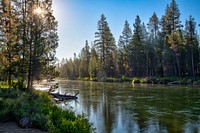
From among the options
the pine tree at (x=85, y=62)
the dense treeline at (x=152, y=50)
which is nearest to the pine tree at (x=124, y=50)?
the dense treeline at (x=152, y=50)

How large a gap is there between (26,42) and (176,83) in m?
32.2

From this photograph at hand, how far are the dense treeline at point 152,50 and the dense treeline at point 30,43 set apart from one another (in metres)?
33.6

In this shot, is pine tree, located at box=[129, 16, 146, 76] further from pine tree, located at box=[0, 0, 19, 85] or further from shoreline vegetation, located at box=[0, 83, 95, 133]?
shoreline vegetation, located at box=[0, 83, 95, 133]

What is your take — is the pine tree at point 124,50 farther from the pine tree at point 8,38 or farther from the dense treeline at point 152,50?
the pine tree at point 8,38

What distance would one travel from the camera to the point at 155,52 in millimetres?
52938

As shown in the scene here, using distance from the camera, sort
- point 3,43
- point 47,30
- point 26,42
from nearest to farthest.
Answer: point 26,42 < point 47,30 < point 3,43

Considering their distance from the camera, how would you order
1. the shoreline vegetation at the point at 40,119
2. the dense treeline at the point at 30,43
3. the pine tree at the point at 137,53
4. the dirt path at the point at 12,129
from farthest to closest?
1. the pine tree at the point at 137,53
2. the dense treeline at the point at 30,43
3. the shoreline vegetation at the point at 40,119
4. the dirt path at the point at 12,129

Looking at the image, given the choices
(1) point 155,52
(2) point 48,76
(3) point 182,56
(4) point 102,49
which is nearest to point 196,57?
(3) point 182,56

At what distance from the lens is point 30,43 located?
659 inches

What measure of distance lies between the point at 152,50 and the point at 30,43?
4400 centimetres

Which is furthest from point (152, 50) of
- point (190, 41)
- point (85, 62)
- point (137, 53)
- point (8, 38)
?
point (8, 38)

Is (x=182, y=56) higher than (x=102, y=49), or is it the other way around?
(x=102, y=49)

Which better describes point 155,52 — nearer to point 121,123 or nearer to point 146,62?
point 146,62

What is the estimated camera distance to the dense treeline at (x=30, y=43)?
55.4 ft
